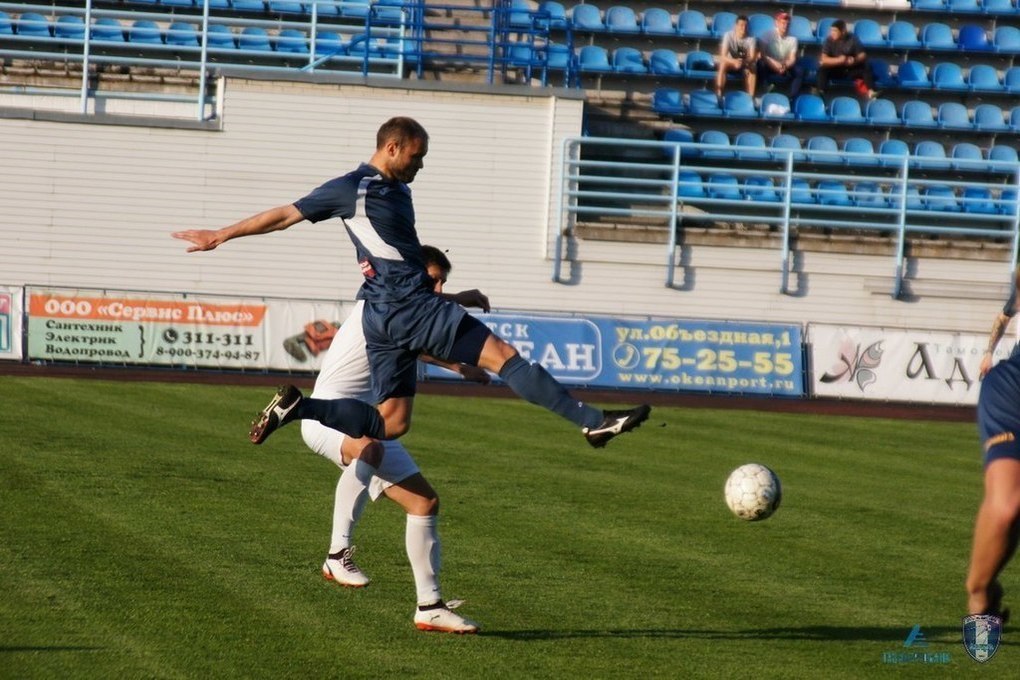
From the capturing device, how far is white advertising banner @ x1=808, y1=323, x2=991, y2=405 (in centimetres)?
2362

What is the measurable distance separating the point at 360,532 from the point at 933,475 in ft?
24.7

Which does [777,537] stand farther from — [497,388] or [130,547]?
[497,388]

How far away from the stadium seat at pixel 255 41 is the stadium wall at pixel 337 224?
6.30 ft

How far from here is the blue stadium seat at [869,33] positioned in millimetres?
30047

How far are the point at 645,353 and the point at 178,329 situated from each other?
24.9ft

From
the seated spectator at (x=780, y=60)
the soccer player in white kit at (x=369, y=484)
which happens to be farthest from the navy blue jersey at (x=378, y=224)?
the seated spectator at (x=780, y=60)

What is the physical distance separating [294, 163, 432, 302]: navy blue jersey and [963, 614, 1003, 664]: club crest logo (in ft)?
10.6

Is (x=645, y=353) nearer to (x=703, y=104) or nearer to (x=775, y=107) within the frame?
(x=703, y=104)

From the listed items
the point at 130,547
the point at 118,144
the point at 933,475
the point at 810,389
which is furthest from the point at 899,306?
the point at 130,547

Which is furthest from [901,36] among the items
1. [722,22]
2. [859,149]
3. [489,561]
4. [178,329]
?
[489,561]

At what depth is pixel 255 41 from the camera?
92.3 ft

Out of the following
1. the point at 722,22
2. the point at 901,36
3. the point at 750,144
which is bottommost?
the point at 750,144

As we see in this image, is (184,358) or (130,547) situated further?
(184,358)

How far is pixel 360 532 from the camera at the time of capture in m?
10.4
